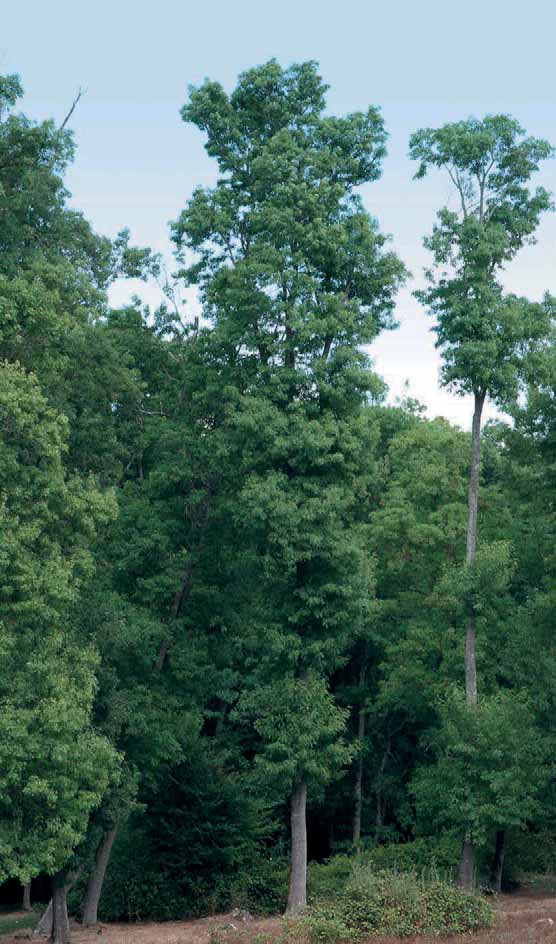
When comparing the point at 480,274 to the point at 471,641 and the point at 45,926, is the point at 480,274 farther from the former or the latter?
the point at 45,926

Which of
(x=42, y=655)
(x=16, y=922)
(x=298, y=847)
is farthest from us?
(x=16, y=922)

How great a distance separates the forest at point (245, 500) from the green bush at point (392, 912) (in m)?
0.39

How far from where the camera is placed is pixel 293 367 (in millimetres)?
30953

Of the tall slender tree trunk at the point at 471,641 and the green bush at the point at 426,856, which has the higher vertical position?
the tall slender tree trunk at the point at 471,641

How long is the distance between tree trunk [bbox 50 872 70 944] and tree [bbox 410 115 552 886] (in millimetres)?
11002

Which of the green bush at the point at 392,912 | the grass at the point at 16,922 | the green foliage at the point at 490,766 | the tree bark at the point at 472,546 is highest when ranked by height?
the tree bark at the point at 472,546

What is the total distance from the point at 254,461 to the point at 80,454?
17.1 ft

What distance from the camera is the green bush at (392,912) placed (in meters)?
22.9

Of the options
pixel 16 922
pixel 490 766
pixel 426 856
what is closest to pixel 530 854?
pixel 426 856

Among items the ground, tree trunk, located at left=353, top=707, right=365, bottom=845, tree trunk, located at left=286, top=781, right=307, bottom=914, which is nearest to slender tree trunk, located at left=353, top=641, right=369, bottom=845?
tree trunk, located at left=353, top=707, right=365, bottom=845

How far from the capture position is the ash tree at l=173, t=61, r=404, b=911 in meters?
29.2

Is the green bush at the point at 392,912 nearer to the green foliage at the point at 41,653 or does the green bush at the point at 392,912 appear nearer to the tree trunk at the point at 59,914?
the green foliage at the point at 41,653

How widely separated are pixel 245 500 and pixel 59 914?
1091cm

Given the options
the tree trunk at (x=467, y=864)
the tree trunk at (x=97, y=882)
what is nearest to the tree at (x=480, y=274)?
the tree trunk at (x=467, y=864)
